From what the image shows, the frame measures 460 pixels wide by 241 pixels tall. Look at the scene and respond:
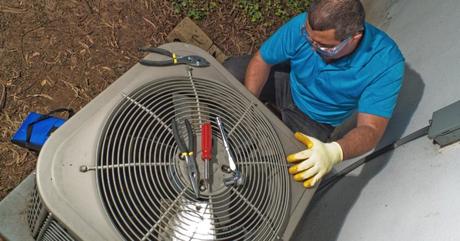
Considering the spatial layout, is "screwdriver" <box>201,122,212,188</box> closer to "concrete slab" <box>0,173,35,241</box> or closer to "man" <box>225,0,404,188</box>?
"man" <box>225,0,404,188</box>

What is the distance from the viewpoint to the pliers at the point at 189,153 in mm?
1300

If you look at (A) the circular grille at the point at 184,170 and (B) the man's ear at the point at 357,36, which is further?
(B) the man's ear at the point at 357,36

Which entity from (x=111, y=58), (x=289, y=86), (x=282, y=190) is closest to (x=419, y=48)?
(x=289, y=86)

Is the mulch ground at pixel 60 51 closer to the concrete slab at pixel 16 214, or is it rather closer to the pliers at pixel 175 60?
the concrete slab at pixel 16 214

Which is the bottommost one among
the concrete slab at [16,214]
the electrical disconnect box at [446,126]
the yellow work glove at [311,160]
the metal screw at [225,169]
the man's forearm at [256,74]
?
the concrete slab at [16,214]

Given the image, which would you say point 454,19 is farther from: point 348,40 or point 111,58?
point 111,58

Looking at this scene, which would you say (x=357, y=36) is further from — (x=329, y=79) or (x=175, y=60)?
(x=175, y=60)

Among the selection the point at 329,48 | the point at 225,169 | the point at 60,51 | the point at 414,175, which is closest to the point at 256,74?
the point at 329,48

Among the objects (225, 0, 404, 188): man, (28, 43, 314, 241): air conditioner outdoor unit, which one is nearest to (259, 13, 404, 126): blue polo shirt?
(225, 0, 404, 188): man

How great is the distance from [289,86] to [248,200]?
3.45ft

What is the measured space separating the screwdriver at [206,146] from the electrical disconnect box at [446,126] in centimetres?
75

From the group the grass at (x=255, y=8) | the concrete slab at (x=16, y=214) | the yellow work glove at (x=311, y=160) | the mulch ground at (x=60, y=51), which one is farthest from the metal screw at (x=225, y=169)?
the grass at (x=255, y=8)

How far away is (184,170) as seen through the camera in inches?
52.5

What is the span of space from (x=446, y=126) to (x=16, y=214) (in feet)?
4.75
